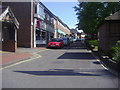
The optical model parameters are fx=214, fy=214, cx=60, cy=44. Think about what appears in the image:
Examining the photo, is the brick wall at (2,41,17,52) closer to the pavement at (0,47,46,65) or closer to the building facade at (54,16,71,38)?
the pavement at (0,47,46,65)

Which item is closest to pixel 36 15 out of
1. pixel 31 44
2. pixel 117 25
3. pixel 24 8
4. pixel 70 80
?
pixel 24 8

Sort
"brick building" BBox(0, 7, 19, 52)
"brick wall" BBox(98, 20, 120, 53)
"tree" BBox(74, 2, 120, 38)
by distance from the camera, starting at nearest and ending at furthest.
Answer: "brick wall" BBox(98, 20, 120, 53), "brick building" BBox(0, 7, 19, 52), "tree" BBox(74, 2, 120, 38)

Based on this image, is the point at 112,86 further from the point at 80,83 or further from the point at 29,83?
the point at 29,83

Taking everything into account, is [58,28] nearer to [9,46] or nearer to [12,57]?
[9,46]

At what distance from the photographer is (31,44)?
30.0 meters

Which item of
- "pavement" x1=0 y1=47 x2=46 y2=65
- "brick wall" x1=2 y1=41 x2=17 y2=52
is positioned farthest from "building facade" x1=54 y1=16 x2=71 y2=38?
"pavement" x1=0 y1=47 x2=46 y2=65

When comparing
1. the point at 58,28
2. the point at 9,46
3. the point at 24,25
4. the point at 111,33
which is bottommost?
the point at 9,46

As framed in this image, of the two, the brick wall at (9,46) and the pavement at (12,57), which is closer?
the pavement at (12,57)

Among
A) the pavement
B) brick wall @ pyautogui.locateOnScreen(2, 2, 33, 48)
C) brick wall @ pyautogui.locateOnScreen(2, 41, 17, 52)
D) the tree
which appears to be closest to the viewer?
the pavement

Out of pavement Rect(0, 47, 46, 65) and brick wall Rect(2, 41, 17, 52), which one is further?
brick wall Rect(2, 41, 17, 52)

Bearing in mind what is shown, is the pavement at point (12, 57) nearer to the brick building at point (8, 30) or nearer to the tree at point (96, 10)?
the brick building at point (8, 30)

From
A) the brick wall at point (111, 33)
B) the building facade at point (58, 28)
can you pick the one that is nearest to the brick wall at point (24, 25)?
the brick wall at point (111, 33)

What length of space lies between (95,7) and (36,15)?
865 cm

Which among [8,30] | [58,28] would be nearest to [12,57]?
[8,30]
